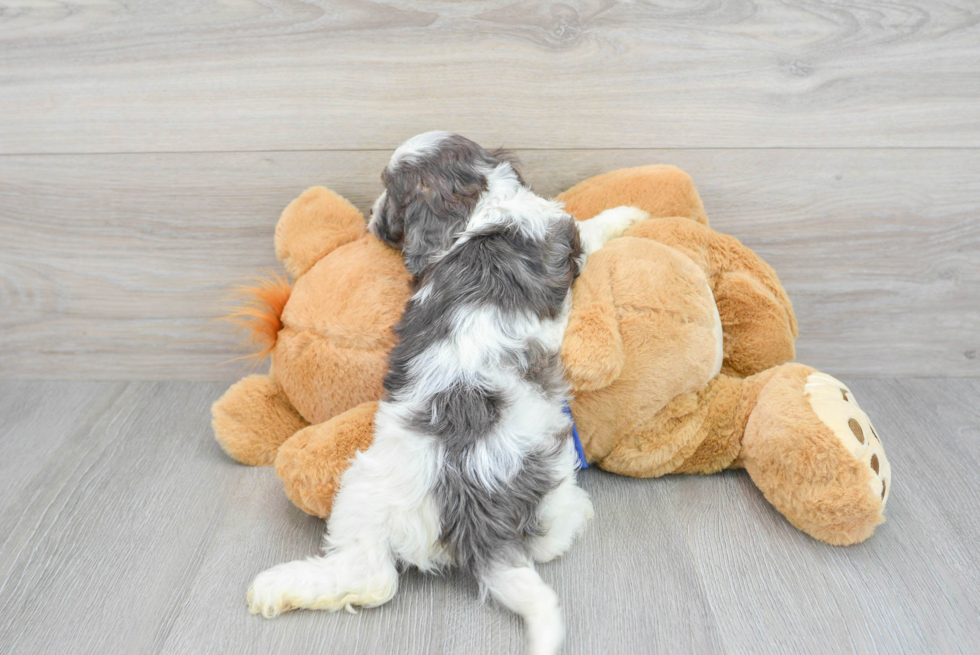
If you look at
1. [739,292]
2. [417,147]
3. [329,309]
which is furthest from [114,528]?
[739,292]

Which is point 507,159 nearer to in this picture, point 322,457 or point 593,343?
point 593,343

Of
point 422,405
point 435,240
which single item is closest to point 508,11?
point 435,240

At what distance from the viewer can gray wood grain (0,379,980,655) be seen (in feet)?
3.49

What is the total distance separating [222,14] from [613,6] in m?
0.78

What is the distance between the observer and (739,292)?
4.46ft

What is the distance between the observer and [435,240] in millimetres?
1243

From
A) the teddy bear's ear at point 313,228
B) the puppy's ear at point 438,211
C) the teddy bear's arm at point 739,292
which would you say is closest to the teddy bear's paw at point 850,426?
the teddy bear's arm at point 739,292

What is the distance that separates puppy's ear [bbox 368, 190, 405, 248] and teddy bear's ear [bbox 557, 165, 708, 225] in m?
0.37

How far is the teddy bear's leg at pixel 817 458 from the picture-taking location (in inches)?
45.7

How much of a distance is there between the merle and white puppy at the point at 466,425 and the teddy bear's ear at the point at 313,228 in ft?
0.70

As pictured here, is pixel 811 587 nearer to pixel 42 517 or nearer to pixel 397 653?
pixel 397 653

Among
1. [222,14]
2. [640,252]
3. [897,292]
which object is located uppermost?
[222,14]

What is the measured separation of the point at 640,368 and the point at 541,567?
1.23 feet

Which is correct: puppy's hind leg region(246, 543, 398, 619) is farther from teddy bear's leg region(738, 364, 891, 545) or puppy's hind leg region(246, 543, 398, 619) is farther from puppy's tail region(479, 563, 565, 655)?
teddy bear's leg region(738, 364, 891, 545)
